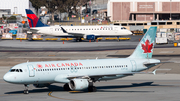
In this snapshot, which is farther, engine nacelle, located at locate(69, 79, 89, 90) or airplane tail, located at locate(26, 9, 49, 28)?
airplane tail, located at locate(26, 9, 49, 28)

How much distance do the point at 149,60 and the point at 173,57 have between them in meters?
28.3

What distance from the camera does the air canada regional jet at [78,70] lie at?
3334 centimetres

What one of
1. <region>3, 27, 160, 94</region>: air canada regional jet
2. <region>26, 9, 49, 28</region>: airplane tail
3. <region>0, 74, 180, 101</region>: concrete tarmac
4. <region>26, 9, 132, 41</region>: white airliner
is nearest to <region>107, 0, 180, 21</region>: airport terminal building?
<region>26, 9, 132, 41</region>: white airliner

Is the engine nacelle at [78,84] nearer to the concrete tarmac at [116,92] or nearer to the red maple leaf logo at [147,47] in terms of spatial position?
the concrete tarmac at [116,92]

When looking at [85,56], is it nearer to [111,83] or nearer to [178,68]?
[178,68]

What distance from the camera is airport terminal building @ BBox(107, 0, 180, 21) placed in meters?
197

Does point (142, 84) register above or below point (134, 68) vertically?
below

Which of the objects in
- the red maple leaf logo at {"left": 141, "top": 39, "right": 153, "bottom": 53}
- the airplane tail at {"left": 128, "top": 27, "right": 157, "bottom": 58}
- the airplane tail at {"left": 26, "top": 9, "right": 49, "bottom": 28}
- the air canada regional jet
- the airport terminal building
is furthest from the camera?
the airport terminal building

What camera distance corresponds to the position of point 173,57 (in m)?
65.9

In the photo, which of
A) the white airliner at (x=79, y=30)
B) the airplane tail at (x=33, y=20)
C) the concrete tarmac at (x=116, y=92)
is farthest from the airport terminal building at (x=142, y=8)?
the concrete tarmac at (x=116, y=92)

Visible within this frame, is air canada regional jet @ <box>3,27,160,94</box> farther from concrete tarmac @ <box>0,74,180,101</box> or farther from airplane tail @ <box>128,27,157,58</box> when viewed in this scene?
concrete tarmac @ <box>0,74,180,101</box>

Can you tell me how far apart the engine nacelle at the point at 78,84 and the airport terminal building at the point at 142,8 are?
545 ft

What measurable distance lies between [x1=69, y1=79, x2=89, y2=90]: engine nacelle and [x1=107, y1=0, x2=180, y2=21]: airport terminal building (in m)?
166

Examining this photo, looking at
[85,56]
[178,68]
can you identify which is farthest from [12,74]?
[85,56]
